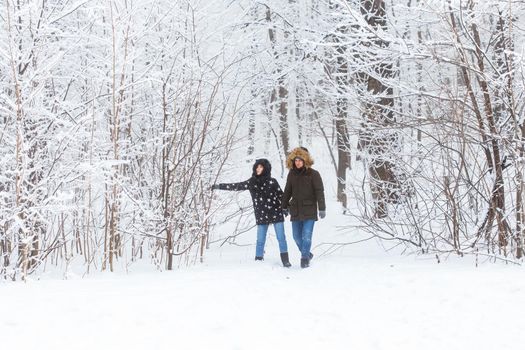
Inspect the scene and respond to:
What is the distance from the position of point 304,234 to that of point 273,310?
229 centimetres

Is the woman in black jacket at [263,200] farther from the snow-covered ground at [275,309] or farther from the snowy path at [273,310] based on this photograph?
the snowy path at [273,310]

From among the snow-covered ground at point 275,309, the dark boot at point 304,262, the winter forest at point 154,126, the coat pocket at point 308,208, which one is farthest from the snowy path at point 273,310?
the coat pocket at point 308,208

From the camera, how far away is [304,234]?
6.68 metres

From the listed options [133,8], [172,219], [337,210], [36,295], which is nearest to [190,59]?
[133,8]

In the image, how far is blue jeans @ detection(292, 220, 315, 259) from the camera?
6.60 m

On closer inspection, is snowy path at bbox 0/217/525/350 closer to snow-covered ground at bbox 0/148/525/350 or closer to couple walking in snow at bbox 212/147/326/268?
snow-covered ground at bbox 0/148/525/350

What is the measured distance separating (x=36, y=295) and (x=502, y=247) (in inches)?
A: 181

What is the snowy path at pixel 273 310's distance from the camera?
3730 millimetres

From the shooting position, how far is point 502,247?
19.3ft

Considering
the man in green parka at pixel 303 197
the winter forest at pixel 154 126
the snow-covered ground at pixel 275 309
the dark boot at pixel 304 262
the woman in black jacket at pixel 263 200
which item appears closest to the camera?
the snow-covered ground at pixel 275 309

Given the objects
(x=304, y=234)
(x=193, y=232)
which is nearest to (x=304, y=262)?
(x=304, y=234)

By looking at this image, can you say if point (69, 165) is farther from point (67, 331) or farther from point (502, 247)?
point (502, 247)

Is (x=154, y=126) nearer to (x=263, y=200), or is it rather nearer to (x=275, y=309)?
(x=263, y=200)

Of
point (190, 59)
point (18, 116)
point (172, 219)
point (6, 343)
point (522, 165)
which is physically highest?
point (190, 59)
